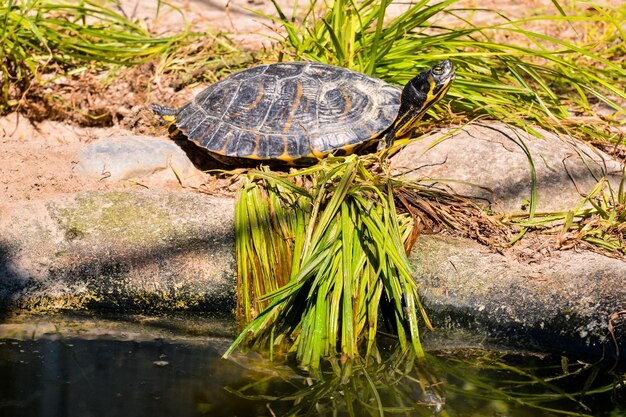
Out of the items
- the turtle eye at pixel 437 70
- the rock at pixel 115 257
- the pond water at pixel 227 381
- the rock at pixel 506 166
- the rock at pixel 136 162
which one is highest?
the turtle eye at pixel 437 70

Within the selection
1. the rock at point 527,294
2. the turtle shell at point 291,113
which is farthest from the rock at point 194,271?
the turtle shell at point 291,113

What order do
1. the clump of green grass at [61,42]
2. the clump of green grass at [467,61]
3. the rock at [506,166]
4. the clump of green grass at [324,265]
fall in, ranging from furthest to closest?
1. the clump of green grass at [61,42]
2. the clump of green grass at [467,61]
3. the rock at [506,166]
4. the clump of green grass at [324,265]

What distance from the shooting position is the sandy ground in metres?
3.97

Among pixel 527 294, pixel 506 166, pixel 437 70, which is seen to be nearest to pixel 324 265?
pixel 527 294

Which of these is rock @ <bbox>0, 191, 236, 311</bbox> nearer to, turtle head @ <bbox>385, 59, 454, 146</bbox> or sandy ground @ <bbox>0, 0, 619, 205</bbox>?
sandy ground @ <bbox>0, 0, 619, 205</bbox>

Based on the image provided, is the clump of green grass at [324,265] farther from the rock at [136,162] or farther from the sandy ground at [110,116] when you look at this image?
the sandy ground at [110,116]

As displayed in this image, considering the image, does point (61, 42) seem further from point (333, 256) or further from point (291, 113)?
point (333, 256)

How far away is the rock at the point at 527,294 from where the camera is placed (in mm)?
3074

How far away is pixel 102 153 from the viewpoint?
4.16 meters

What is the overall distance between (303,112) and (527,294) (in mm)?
1596

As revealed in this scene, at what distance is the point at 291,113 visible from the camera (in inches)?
162

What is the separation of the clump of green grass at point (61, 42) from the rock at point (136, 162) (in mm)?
1150

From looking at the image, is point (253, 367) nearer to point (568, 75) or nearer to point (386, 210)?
point (386, 210)

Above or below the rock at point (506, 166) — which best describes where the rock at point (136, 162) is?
below
